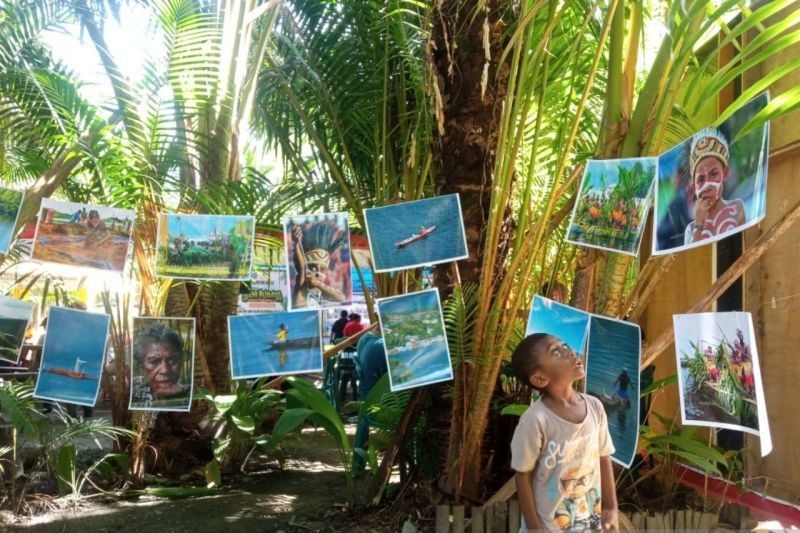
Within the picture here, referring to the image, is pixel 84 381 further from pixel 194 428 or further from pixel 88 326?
pixel 194 428

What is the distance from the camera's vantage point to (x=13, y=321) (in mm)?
3799

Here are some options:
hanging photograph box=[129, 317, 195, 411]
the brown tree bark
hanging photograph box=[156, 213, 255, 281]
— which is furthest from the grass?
the brown tree bark

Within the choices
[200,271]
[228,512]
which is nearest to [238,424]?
[228,512]

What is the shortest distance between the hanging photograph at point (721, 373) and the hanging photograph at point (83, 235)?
2534 mm

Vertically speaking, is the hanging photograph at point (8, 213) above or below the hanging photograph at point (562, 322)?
above

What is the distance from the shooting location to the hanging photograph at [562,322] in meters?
2.97

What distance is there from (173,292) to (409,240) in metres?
2.48

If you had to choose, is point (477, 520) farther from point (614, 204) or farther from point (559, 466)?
point (614, 204)

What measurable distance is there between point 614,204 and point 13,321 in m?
3.03

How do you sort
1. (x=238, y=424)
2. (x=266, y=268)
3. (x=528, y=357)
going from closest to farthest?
(x=528, y=357)
(x=238, y=424)
(x=266, y=268)

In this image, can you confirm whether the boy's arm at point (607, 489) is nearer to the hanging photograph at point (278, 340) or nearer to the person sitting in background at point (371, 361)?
the hanging photograph at point (278, 340)

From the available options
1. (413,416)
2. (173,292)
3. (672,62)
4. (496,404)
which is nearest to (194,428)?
(173,292)

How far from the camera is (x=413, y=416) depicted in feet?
13.0

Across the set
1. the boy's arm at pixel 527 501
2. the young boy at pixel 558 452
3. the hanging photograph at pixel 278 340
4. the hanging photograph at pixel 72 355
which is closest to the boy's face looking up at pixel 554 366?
the young boy at pixel 558 452
